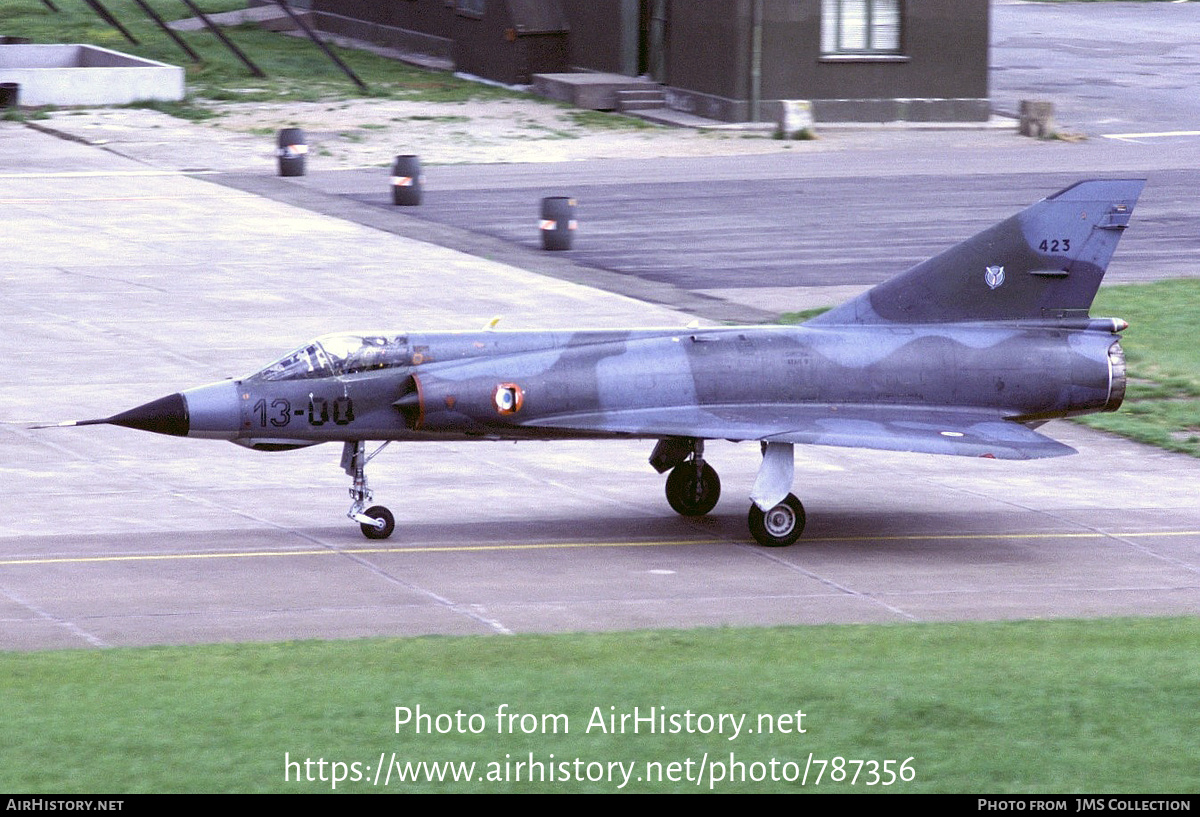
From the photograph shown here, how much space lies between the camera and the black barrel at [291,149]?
44.1 metres

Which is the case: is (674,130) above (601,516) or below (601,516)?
above

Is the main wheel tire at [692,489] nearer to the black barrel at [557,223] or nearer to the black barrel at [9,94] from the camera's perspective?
the black barrel at [557,223]

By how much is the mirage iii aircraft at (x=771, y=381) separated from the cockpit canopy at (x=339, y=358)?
19mm

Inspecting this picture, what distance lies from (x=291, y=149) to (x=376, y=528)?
26.6 metres

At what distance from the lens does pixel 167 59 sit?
61125 mm

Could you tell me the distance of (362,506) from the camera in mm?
19281

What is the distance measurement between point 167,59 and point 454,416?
45532mm

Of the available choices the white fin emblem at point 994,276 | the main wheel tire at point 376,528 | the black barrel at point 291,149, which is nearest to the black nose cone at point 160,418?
the main wheel tire at point 376,528

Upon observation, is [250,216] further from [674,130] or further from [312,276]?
[674,130]

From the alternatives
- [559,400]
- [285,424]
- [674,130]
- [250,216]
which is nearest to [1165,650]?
[559,400]

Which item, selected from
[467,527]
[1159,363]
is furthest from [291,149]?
[467,527]

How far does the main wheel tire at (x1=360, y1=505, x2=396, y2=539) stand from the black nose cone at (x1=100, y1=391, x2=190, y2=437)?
207 centimetres

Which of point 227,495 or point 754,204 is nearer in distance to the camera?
point 227,495

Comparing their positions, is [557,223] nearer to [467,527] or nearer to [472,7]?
[467,527]
